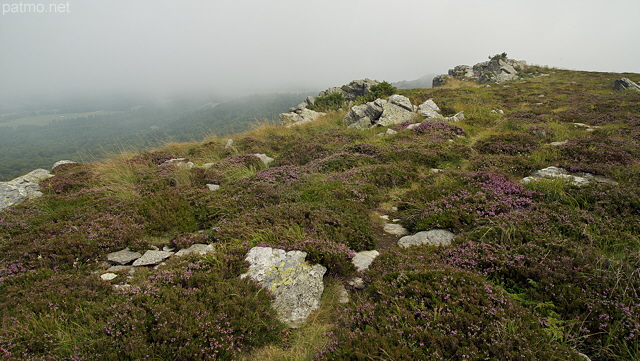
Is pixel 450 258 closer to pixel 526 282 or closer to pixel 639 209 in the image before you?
pixel 526 282

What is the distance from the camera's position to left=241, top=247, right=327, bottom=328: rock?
4371 millimetres

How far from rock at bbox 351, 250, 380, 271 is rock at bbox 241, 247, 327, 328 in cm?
75

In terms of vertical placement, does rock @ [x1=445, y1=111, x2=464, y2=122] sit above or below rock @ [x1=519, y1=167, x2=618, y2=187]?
above

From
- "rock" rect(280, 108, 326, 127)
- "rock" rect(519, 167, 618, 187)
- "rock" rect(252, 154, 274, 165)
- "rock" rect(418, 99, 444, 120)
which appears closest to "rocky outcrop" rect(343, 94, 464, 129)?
"rock" rect(418, 99, 444, 120)

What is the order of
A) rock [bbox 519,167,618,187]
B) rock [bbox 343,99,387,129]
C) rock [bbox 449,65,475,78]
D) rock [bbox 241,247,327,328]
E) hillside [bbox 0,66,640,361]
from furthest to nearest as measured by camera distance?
rock [bbox 449,65,475,78] → rock [bbox 343,99,387,129] → rock [bbox 519,167,618,187] → rock [bbox 241,247,327,328] → hillside [bbox 0,66,640,361]

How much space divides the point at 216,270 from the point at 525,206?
6876 mm

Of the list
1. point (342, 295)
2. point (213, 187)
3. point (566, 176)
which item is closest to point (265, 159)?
point (213, 187)

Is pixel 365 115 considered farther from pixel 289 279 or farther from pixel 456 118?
pixel 289 279

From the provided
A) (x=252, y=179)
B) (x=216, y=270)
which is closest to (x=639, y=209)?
(x=216, y=270)

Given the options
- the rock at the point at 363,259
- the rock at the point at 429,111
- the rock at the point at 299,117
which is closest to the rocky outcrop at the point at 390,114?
the rock at the point at 429,111

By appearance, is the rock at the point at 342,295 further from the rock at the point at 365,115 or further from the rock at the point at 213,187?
the rock at the point at 365,115

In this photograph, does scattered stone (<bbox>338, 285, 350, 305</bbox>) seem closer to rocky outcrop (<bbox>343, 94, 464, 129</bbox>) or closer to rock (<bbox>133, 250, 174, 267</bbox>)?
rock (<bbox>133, 250, 174, 267</bbox>)

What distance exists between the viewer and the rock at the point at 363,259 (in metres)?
5.26

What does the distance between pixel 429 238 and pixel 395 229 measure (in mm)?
1006
